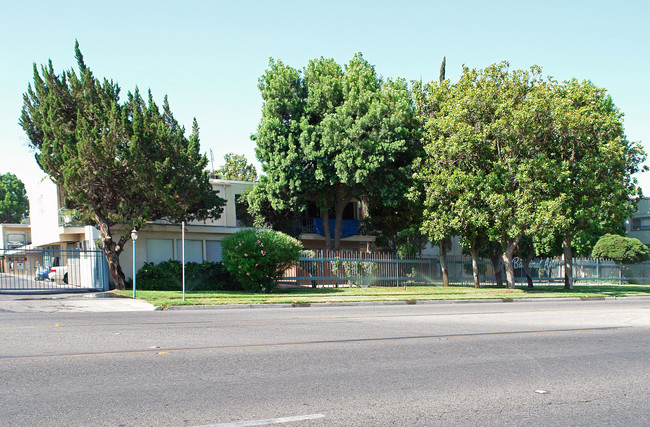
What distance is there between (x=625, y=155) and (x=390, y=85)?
1278 cm

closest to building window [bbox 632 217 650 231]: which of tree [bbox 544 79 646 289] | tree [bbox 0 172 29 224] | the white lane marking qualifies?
tree [bbox 544 79 646 289]

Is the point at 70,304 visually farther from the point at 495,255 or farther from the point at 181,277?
the point at 495,255

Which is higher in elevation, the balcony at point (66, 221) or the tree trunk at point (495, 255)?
A: the balcony at point (66, 221)

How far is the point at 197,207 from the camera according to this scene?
90.3 ft

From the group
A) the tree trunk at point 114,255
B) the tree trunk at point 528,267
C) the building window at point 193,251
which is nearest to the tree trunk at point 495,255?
the tree trunk at point 528,267

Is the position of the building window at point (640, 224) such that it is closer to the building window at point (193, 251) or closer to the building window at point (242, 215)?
the building window at point (242, 215)

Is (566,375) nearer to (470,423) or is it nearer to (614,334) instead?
(470,423)

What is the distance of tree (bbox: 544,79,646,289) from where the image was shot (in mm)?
27891

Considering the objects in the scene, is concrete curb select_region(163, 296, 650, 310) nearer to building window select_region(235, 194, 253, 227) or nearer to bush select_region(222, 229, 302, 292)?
bush select_region(222, 229, 302, 292)

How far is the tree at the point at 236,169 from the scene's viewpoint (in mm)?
57188

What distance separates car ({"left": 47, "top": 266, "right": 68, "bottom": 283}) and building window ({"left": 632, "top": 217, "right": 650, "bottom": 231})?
169 feet

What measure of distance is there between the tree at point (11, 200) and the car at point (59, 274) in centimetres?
7325

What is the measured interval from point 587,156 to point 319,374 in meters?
25.5

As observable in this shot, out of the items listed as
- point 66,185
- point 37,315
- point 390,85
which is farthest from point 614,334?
point 390,85
